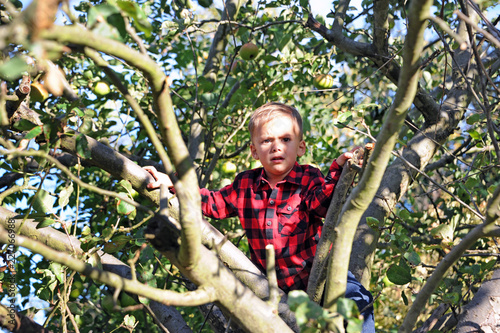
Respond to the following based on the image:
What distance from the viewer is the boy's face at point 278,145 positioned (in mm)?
1811

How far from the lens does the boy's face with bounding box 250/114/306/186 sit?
1.81m

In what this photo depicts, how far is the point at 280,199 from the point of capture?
178 centimetres

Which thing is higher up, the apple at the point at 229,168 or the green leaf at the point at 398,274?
the apple at the point at 229,168

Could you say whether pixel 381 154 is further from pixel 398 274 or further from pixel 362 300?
pixel 362 300

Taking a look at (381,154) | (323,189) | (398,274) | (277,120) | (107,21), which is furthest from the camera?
(277,120)

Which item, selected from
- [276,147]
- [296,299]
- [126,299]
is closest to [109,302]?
[296,299]

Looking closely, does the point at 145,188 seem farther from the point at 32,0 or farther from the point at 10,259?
the point at 32,0

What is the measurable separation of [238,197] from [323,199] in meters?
0.41

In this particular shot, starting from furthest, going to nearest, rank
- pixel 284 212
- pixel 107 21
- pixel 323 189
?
pixel 284 212 → pixel 323 189 → pixel 107 21

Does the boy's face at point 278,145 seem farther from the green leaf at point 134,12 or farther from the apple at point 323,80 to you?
the green leaf at point 134,12

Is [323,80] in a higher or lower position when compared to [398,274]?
higher

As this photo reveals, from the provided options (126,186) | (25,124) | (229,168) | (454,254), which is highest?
(229,168)

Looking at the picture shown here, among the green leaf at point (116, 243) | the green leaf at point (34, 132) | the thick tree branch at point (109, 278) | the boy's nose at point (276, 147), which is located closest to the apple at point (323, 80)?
the boy's nose at point (276, 147)

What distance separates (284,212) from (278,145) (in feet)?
0.85
